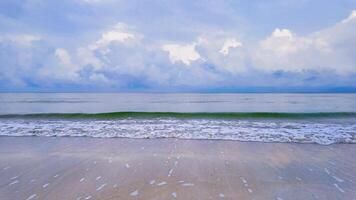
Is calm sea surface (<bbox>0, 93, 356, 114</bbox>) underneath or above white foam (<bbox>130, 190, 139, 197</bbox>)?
above

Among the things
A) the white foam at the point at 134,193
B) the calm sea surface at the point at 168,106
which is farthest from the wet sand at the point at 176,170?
the calm sea surface at the point at 168,106

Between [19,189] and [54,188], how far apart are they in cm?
70

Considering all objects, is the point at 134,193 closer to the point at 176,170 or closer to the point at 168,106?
the point at 176,170

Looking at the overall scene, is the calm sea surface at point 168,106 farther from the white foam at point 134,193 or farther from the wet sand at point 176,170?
the white foam at point 134,193

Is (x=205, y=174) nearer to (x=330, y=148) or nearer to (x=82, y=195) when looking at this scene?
(x=82, y=195)

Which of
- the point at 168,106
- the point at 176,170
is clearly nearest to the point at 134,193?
the point at 176,170

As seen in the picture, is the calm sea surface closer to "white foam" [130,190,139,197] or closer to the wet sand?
the wet sand

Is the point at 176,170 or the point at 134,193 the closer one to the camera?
the point at 134,193

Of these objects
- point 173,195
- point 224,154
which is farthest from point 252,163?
point 173,195

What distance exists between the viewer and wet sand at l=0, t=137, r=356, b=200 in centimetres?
498

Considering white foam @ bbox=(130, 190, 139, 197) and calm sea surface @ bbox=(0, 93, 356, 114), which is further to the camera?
calm sea surface @ bbox=(0, 93, 356, 114)

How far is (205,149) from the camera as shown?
886cm

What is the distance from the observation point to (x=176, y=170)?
21.1 feet

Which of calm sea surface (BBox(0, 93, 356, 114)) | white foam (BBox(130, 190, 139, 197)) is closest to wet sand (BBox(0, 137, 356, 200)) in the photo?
white foam (BBox(130, 190, 139, 197))
